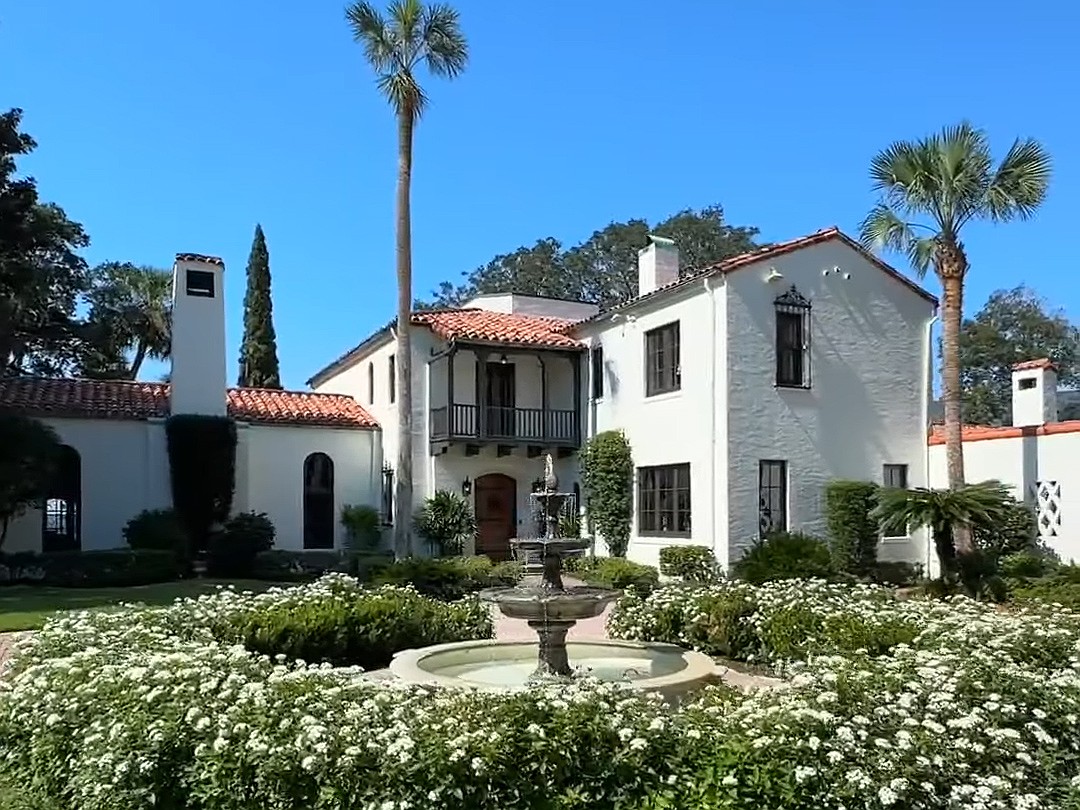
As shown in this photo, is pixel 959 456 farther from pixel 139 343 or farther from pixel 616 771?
pixel 139 343

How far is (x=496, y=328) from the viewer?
2459cm

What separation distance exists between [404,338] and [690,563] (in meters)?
8.14

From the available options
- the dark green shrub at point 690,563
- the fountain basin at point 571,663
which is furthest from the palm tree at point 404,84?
the fountain basin at point 571,663

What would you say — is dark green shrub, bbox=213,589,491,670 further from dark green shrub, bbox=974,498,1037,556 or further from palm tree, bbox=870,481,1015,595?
dark green shrub, bbox=974,498,1037,556

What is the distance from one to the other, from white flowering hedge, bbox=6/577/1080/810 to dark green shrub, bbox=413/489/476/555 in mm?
16287

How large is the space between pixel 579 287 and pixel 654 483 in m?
29.0

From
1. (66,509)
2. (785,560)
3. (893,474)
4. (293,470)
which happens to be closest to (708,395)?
(785,560)

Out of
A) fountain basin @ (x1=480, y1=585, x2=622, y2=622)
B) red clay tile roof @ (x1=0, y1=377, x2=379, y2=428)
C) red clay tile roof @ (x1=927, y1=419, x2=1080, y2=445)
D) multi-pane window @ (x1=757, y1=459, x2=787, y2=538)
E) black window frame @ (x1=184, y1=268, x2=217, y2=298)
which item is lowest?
fountain basin @ (x1=480, y1=585, x2=622, y2=622)

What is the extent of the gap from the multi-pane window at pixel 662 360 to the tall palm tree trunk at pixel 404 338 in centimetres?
539

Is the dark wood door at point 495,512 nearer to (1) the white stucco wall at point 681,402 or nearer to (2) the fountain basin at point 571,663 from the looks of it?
(1) the white stucco wall at point 681,402

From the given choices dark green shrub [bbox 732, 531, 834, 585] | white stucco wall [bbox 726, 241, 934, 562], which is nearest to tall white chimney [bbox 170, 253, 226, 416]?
white stucco wall [bbox 726, 241, 934, 562]

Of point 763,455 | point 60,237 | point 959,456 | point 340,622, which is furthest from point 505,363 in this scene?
point 60,237

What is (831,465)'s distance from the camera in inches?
800

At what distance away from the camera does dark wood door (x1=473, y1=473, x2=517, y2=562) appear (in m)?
24.7
